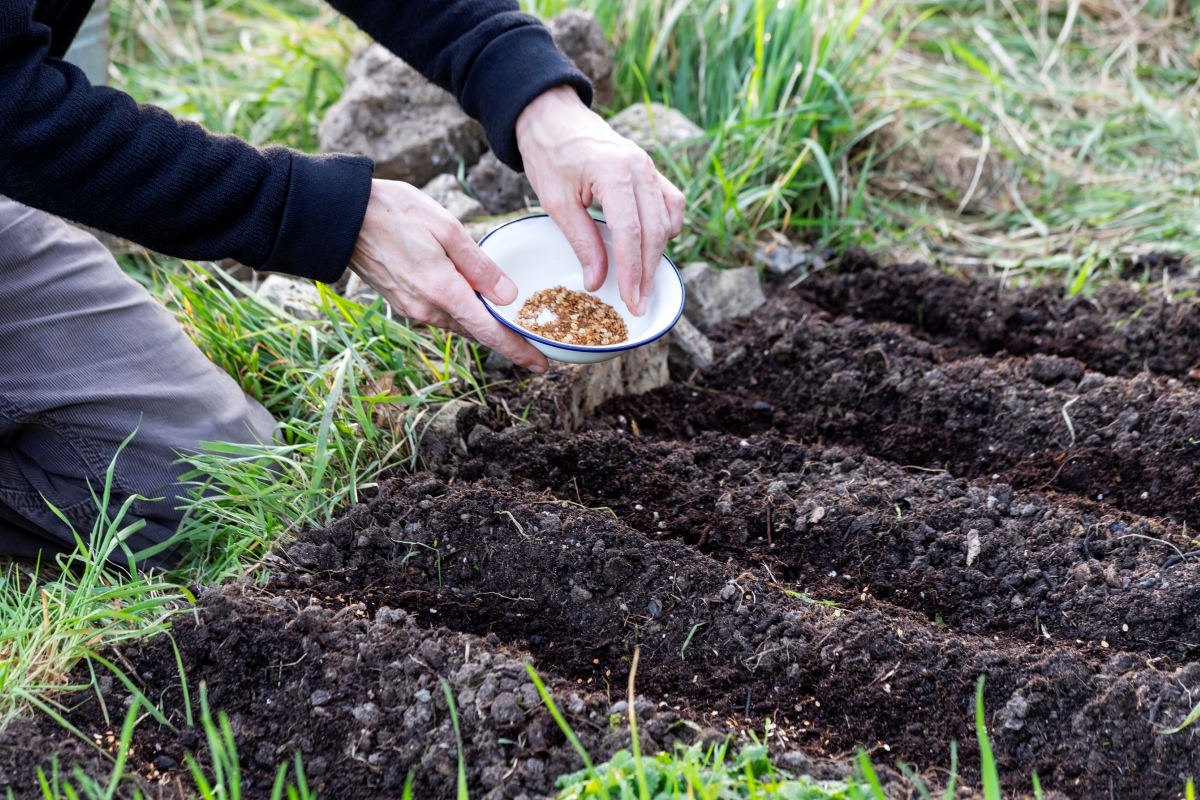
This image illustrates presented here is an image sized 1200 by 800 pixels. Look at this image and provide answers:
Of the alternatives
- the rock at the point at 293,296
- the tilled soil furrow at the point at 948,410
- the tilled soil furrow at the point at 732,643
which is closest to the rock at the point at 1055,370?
the tilled soil furrow at the point at 948,410

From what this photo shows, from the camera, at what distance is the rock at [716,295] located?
258 centimetres

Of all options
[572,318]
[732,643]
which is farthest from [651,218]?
[732,643]

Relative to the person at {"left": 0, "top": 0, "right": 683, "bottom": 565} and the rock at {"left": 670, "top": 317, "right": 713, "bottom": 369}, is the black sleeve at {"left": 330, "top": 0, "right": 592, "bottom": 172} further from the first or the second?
the rock at {"left": 670, "top": 317, "right": 713, "bottom": 369}

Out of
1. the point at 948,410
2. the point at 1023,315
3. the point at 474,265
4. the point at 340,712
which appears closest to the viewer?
the point at 340,712

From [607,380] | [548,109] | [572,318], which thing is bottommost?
[607,380]

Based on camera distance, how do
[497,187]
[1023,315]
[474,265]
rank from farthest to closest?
[497,187] < [1023,315] < [474,265]

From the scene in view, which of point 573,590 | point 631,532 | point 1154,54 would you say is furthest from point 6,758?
point 1154,54

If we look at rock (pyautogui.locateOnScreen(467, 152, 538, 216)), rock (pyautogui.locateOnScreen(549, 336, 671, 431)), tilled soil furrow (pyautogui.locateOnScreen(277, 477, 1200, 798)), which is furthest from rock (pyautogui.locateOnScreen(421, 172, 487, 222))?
tilled soil furrow (pyautogui.locateOnScreen(277, 477, 1200, 798))

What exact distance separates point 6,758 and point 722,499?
126cm

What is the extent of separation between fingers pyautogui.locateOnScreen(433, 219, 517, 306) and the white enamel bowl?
0.14 meters

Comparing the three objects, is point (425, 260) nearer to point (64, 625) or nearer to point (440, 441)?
point (440, 441)

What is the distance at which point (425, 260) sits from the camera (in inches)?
63.6

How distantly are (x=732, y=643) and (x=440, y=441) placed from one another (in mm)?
787

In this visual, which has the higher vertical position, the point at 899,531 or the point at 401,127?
the point at 401,127
